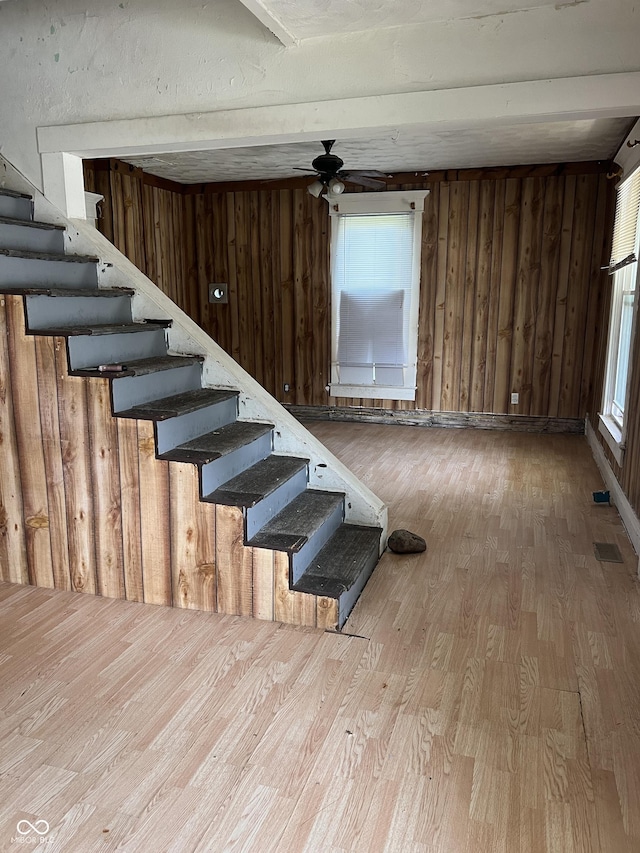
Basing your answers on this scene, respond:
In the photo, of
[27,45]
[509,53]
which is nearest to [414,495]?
[509,53]

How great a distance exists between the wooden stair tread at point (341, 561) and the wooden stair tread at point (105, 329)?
148 centimetres

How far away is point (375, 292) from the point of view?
6.67 metres

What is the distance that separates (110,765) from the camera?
1847 millimetres

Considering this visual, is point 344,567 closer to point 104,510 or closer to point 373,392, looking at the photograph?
point 104,510

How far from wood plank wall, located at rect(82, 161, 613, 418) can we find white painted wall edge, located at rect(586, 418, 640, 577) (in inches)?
42.1

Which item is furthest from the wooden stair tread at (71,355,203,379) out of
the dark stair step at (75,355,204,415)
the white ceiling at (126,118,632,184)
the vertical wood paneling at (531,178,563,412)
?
the vertical wood paneling at (531,178,563,412)

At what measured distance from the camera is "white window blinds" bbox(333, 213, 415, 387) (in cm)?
653

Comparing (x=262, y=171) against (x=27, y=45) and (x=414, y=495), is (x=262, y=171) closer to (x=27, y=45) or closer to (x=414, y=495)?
(x=27, y=45)

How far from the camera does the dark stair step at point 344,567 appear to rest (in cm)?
264

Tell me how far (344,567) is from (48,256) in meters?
2.15

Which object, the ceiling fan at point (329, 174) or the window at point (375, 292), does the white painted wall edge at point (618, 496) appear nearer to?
the window at point (375, 292)

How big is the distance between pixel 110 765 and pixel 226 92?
9.28ft

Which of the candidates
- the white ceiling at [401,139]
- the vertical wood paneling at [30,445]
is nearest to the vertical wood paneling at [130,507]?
the vertical wood paneling at [30,445]

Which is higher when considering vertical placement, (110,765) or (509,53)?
(509,53)
